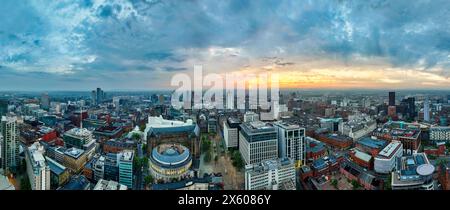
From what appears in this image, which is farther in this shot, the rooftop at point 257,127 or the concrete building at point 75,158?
the rooftop at point 257,127

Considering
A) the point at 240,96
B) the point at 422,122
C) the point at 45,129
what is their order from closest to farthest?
the point at 240,96, the point at 45,129, the point at 422,122

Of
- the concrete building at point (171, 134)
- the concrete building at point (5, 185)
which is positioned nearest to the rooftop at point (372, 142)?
the concrete building at point (171, 134)

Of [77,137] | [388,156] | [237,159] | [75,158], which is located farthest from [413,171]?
[77,137]

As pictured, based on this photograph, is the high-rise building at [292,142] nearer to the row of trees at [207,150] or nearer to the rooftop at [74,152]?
the row of trees at [207,150]

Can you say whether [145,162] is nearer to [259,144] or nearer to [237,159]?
[237,159]
